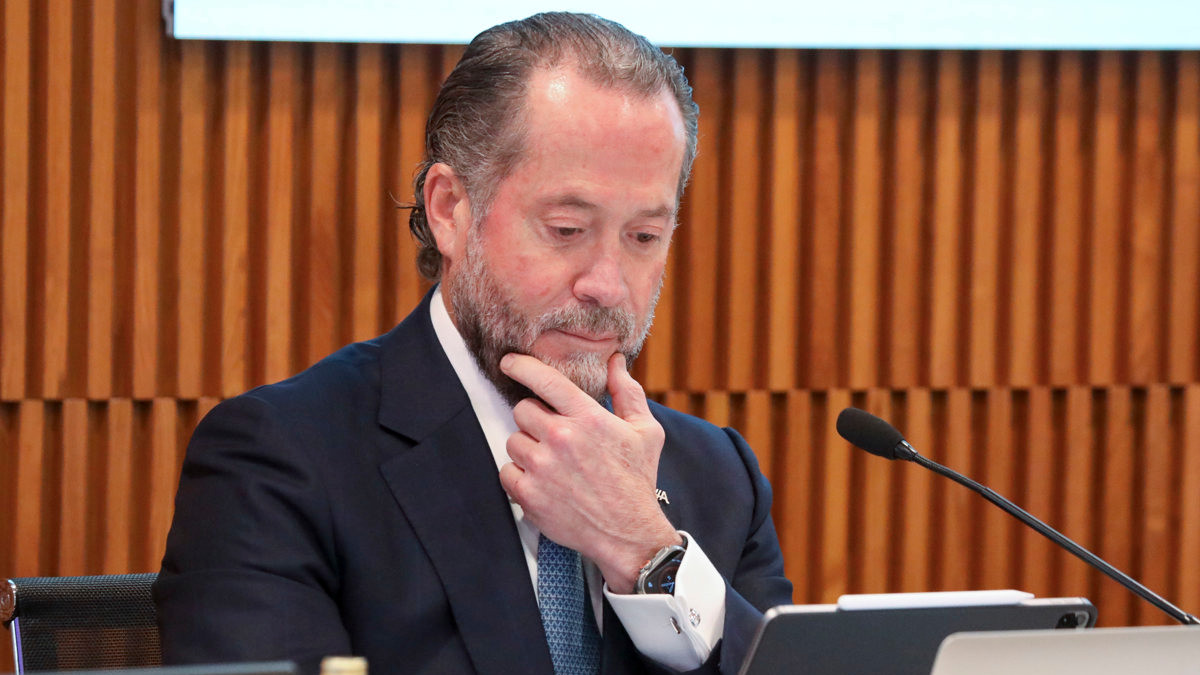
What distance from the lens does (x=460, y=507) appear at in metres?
1.64

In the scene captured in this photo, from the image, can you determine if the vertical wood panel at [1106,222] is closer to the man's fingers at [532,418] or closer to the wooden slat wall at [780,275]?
the wooden slat wall at [780,275]

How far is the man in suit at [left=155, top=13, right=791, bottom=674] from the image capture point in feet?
4.98

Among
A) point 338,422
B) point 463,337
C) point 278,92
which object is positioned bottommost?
point 338,422

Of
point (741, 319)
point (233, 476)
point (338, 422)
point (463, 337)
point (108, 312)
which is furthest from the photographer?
point (741, 319)

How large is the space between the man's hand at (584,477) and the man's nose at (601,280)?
0.37ft

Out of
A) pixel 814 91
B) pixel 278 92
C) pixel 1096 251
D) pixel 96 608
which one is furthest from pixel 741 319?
pixel 96 608

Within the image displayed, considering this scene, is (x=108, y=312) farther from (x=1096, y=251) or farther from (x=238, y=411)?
(x=1096, y=251)

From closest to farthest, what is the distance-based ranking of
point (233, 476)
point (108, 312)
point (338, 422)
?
point (233, 476), point (338, 422), point (108, 312)

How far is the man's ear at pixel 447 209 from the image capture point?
1787 millimetres

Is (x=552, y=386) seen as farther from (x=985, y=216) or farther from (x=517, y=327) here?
(x=985, y=216)

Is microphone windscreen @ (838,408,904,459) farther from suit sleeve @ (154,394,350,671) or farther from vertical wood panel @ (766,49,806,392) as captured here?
vertical wood panel @ (766,49,806,392)

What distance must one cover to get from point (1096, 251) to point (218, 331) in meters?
2.32

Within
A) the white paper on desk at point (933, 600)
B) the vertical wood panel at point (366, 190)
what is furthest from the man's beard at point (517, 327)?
the vertical wood panel at point (366, 190)

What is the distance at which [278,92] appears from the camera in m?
3.02
